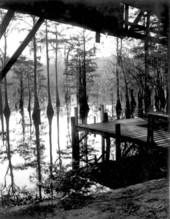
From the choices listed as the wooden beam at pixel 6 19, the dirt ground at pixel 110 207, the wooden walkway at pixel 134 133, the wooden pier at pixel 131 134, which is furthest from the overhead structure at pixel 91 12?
the wooden walkway at pixel 134 133

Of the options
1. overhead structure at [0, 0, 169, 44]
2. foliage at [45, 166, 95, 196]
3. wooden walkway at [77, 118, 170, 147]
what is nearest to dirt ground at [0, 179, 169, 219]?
foliage at [45, 166, 95, 196]

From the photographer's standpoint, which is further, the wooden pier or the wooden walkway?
the wooden walkway

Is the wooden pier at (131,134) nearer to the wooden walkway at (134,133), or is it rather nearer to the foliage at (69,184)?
the wooden walkway at (134,133)

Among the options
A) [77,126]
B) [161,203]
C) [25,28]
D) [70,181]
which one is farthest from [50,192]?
[25,28]

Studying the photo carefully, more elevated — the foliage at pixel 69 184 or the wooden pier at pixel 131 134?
the wooden pier at pixel 131 134

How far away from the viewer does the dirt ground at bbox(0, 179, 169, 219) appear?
13.3 feet

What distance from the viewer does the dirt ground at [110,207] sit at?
406cm

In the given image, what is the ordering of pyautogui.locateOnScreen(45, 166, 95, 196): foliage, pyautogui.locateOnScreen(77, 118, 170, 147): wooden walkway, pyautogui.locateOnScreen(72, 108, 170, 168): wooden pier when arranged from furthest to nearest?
pyautogui.locateOnScreen(77, 118, 170, 147): wooden walkway < pyautogui.locateOnScreen(72, 108, 170, 168): wooden pier < pyautogui.locateOnScreen(45, 166, 95, 196): foliage

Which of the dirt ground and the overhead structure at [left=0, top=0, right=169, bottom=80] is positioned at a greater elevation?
the overhead structure at [left=0, top=0, right=169, bottom=80]

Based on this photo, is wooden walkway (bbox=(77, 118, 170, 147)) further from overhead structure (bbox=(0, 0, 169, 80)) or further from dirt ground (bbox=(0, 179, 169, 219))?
overhead structure (bbox=(0, 0, 169, 80))

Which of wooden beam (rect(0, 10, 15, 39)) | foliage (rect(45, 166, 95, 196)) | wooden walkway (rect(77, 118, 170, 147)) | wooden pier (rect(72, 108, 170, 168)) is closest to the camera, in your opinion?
wooden beam (rect(0, 10, 15, 39))

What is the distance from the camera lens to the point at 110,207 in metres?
4.41

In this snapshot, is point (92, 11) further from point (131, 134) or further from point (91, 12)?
point (131, 134)

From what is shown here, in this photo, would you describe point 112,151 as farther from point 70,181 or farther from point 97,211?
point 97,211
